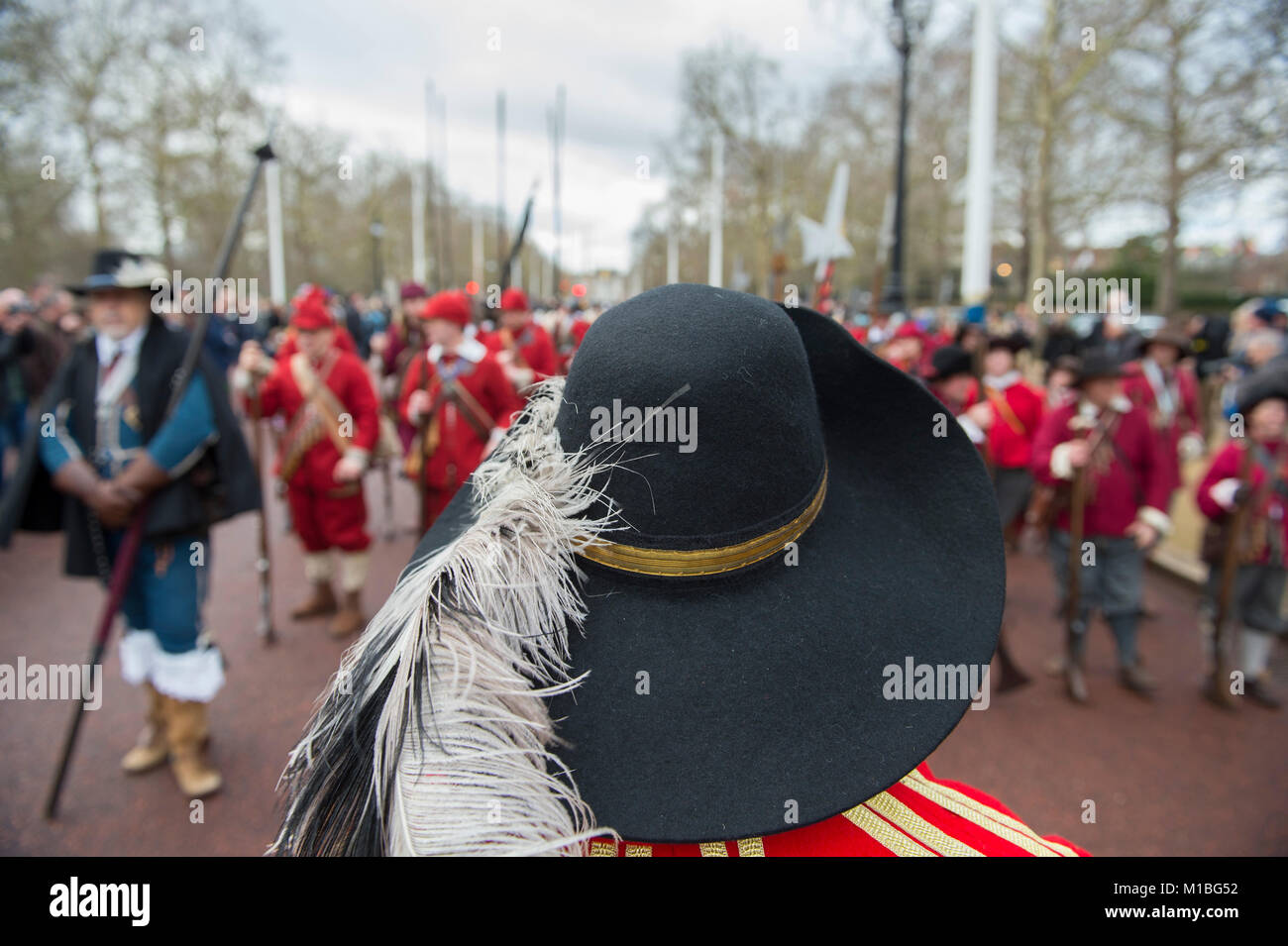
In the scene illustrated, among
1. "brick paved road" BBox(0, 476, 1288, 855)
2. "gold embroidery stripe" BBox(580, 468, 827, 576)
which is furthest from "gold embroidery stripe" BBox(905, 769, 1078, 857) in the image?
"brick paved road" BBox(0, 476, 1288, 855)

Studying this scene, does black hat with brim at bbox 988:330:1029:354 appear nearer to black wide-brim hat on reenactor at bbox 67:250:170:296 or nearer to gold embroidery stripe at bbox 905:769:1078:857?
black wide-brim hat on reenactor at bbox 67:250:170:296

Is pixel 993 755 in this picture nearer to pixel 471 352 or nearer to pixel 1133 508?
pixel 1133 508

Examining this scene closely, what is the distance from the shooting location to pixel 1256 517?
15.9 feet

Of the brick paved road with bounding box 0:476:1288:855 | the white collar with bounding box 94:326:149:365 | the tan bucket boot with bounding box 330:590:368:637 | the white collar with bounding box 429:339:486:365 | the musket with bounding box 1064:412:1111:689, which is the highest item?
the white collar with bounding box 429:339:486:365

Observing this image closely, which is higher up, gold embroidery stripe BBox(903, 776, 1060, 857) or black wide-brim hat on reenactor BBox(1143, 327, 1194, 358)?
black wide-brim hat on reenactor BBox(1143, 327, 1194, 358)

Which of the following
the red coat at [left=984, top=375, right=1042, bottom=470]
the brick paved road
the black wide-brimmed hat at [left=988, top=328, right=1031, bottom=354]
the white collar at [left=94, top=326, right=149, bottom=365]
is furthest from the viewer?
the black wide-brimmed hat at [left=988, top=328, right=1031, bottom=354]

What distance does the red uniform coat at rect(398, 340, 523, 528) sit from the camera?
616cm

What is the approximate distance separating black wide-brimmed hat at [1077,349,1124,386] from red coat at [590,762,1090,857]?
472cm

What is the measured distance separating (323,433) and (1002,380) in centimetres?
572

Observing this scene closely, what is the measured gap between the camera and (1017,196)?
96.3 feet

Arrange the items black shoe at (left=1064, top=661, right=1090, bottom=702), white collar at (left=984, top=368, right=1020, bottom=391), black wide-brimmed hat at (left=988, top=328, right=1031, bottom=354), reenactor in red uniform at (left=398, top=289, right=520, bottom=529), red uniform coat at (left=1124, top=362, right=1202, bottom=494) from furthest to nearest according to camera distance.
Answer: black wide-brimmed hat at (left=988, top=328, right=1031, bottom=354) → white collar at (left=984, top=368, right=1020, bottom=391) → reenactor in red uniform at (left=398, top=289, right=520, bottom=529) → red uniform coat at (left=1124, top=362, right=1202, bottom=494) → black shoe at (left=1064, top=661, right=1090, bottom=702)

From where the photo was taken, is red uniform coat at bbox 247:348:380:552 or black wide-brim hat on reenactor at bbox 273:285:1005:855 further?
red uniform coat at bbox 247:348:380:552
